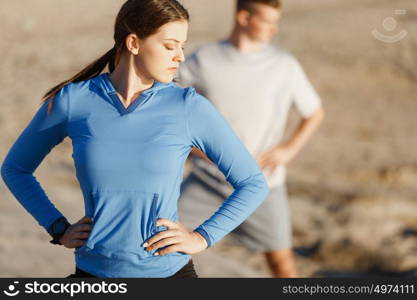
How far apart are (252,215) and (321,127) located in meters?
8.93

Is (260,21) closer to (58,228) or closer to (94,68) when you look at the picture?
(94,68)

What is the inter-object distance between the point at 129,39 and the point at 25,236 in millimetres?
3882

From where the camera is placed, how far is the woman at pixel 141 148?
2.79 metres

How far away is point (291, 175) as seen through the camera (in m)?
11.4

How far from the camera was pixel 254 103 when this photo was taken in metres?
5.09

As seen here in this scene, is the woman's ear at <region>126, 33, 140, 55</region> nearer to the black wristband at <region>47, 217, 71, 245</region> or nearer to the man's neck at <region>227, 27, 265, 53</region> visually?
the black wristband at <region>47, 217, 71, 245</region>

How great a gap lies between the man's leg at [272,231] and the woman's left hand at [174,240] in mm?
2255

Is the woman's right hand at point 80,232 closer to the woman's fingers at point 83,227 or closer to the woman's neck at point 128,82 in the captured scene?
the woman's fingers at point 83,227

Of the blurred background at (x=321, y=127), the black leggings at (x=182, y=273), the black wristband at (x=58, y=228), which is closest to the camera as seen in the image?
the black leggings at (x=182, y=273)

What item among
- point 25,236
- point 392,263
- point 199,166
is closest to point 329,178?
point 392,263

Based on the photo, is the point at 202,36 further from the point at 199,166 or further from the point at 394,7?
the point at 199,166

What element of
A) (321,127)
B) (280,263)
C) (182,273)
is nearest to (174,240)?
(182,273)

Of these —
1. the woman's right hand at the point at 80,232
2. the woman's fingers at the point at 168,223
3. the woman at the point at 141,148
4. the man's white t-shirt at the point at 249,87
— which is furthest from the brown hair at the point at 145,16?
the man's white t-shirt at the point at 249,87

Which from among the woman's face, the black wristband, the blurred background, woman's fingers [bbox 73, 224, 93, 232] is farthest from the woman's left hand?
the blurred background
